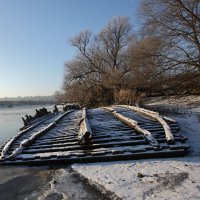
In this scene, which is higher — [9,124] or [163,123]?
[163,123]

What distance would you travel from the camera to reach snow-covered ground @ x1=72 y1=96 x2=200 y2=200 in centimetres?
566

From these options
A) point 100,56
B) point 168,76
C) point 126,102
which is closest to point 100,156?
point 168,76

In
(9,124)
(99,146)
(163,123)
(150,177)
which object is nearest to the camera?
(150,177)

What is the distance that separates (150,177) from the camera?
257 inches

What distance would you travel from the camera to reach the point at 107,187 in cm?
618

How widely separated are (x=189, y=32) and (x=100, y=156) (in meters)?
14.3

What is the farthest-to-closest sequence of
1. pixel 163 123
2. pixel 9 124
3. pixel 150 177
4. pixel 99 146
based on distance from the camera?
pixel 9 124
pixel 163 123
pixel 99 146
pixel 150 177

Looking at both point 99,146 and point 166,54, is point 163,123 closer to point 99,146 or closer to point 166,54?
point 99,146

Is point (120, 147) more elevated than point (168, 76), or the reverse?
point (168, 76)

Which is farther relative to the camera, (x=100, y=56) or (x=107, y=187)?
(x=100, y=56)

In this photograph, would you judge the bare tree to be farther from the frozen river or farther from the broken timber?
the broken timber

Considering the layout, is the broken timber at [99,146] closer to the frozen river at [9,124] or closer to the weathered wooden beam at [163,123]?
the weathered wooden beam at [163,123]

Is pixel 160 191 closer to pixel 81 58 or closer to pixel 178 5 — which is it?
pixel 178 5

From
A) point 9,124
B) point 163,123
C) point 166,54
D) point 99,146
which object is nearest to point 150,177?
point 99,146
